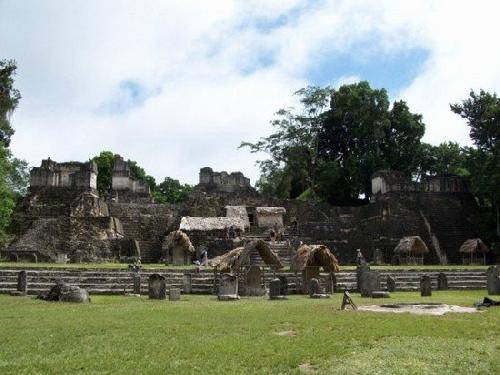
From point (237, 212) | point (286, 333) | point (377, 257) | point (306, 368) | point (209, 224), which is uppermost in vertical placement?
point (237, 212)

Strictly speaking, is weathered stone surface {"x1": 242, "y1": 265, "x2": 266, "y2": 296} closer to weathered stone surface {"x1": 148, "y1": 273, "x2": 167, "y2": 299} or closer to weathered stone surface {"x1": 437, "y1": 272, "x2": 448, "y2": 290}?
weathered stone surface {"x1": 148, "y1": 273, "x2": 167, "y2": 299}

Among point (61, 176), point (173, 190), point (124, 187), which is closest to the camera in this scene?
point (61, 176)

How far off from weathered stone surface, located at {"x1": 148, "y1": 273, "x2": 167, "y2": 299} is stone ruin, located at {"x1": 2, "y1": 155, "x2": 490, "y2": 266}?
560 inches

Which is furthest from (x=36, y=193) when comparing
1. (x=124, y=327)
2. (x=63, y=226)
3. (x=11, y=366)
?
(x=11, y=366)

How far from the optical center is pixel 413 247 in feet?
108

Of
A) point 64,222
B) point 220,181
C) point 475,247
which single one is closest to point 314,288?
point 475,247

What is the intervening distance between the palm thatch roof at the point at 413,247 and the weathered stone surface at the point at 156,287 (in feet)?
61.5

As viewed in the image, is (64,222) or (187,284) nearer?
(187,284)

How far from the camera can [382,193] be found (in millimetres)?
42625

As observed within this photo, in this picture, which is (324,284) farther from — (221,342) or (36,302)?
(221,342)

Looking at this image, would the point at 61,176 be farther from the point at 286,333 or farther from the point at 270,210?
the point at 286,333

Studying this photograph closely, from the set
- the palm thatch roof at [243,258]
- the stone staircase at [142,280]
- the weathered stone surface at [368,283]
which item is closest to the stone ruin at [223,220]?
the stone staircase at [142,280]

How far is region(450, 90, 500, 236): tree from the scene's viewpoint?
34.8 meters

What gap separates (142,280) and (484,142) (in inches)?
1022
